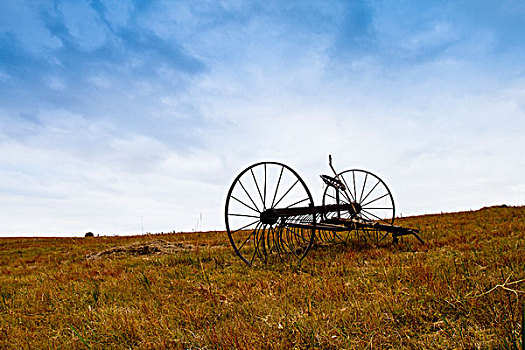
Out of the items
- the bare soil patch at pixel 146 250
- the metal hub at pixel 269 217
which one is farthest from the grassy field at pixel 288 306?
the bare soil patch at pixel 146 250

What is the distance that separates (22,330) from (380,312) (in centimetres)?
462

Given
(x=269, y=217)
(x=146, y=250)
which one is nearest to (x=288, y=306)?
(x=269, y=217)

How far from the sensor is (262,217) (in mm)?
6668

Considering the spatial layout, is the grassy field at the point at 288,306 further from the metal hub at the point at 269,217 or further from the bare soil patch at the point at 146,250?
the bare soil patch at the point at 146,250

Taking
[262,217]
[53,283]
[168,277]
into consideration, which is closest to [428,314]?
[262,217]

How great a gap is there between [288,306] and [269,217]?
119 inches

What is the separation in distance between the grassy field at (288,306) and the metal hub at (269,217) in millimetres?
870

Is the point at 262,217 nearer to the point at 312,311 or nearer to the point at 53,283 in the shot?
the point at 312,311

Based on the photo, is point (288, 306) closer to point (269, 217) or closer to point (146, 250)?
point (269, 217)

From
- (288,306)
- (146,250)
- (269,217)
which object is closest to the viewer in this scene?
(288,306)

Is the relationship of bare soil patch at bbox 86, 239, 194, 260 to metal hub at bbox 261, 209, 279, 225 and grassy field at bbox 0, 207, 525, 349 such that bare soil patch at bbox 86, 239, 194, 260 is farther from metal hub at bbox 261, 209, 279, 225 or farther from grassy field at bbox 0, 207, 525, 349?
metal hub at bbox 261, 209, 279, 225

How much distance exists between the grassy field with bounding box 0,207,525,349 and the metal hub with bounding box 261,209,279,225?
2.85ft

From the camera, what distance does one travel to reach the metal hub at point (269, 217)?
261 inches

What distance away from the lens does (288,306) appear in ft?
12.1
